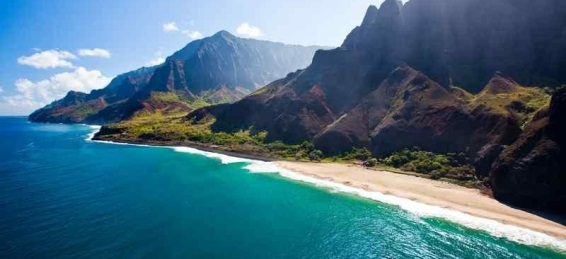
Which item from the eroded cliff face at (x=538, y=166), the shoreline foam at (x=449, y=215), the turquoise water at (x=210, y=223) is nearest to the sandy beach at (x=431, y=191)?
the shoreline foam at (x=449, y=215)

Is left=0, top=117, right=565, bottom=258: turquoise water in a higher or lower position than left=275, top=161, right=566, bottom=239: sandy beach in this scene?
lower

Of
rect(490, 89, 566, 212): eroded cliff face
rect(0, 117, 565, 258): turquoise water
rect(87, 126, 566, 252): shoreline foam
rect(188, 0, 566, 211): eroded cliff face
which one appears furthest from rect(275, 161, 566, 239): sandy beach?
rect(188, 0, 566, 211): eroded cliff face

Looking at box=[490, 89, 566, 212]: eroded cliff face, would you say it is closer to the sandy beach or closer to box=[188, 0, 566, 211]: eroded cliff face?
the sandy beach

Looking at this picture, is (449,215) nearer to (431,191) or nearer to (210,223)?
(431,191)

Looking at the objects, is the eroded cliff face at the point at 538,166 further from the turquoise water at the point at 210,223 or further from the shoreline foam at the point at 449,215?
the turquoise water at the point at 210,223

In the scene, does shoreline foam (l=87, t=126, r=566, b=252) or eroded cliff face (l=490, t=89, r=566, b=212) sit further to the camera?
eroded cliff face (l=490, t=89, r=566, b=212)

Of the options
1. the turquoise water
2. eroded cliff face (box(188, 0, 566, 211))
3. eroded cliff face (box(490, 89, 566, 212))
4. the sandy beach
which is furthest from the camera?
eroded cliff face (box(188, 0, 566, 211))
